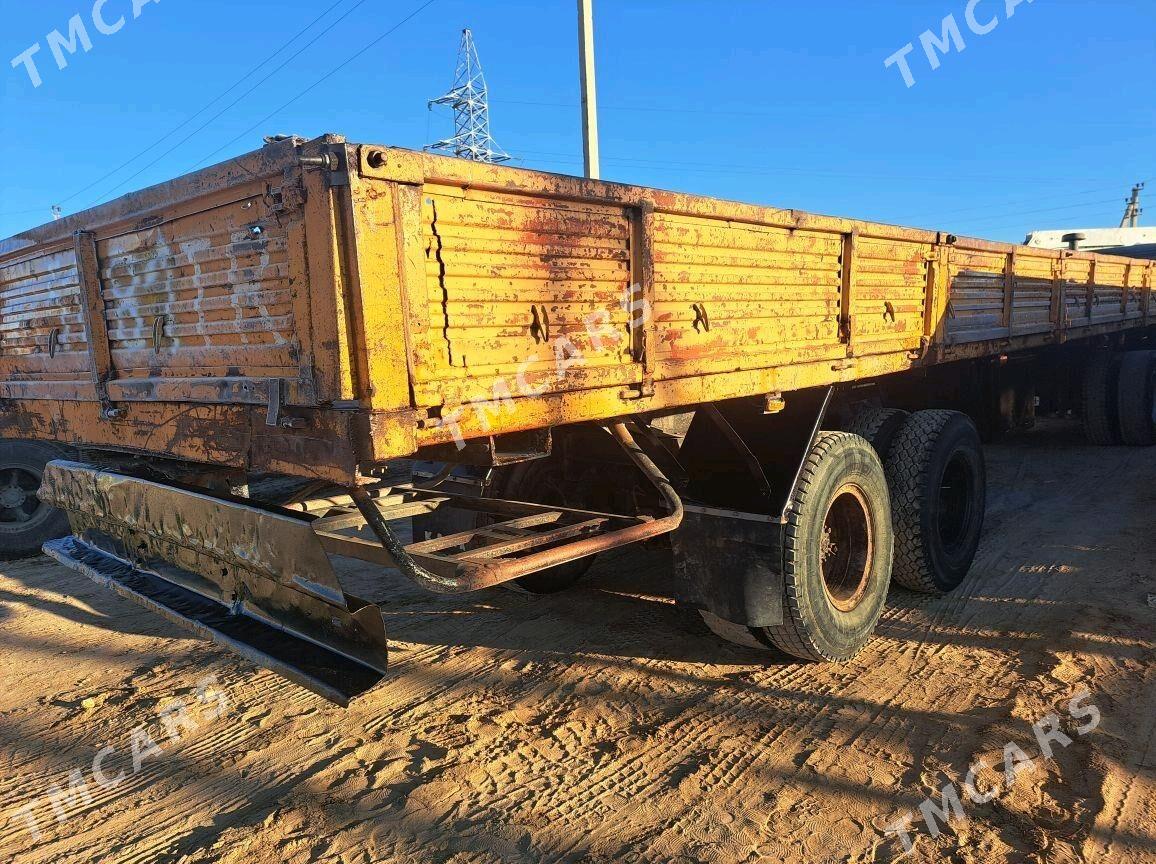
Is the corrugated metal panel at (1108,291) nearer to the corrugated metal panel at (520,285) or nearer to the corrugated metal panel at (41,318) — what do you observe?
the corrugated metal panel at (520,285)

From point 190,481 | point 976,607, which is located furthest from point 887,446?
point 190,481

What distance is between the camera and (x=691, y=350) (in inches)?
116

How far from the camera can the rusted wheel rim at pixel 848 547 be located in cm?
372

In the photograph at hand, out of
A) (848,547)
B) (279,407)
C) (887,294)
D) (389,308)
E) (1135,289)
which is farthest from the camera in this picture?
(1135,289)

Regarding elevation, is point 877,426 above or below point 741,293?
below

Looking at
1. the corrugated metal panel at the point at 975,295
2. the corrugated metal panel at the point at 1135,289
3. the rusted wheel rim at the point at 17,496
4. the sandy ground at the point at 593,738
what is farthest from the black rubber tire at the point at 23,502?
the corrugated metal panel at the point at 1135,289

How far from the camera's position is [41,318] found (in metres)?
3.17

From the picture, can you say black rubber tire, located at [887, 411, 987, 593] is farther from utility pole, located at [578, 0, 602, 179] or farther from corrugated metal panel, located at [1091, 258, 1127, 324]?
utility pole, located at [578, 0, 602, 179]

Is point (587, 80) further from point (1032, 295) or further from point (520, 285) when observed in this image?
point (520, 285)

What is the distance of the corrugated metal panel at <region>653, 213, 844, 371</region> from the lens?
112 inches

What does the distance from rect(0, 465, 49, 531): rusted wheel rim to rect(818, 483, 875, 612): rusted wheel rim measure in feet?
19.6

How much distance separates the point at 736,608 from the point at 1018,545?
327 cm

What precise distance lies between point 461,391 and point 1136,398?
947 centimetres

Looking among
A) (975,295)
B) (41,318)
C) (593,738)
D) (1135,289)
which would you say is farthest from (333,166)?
(1135,289)
